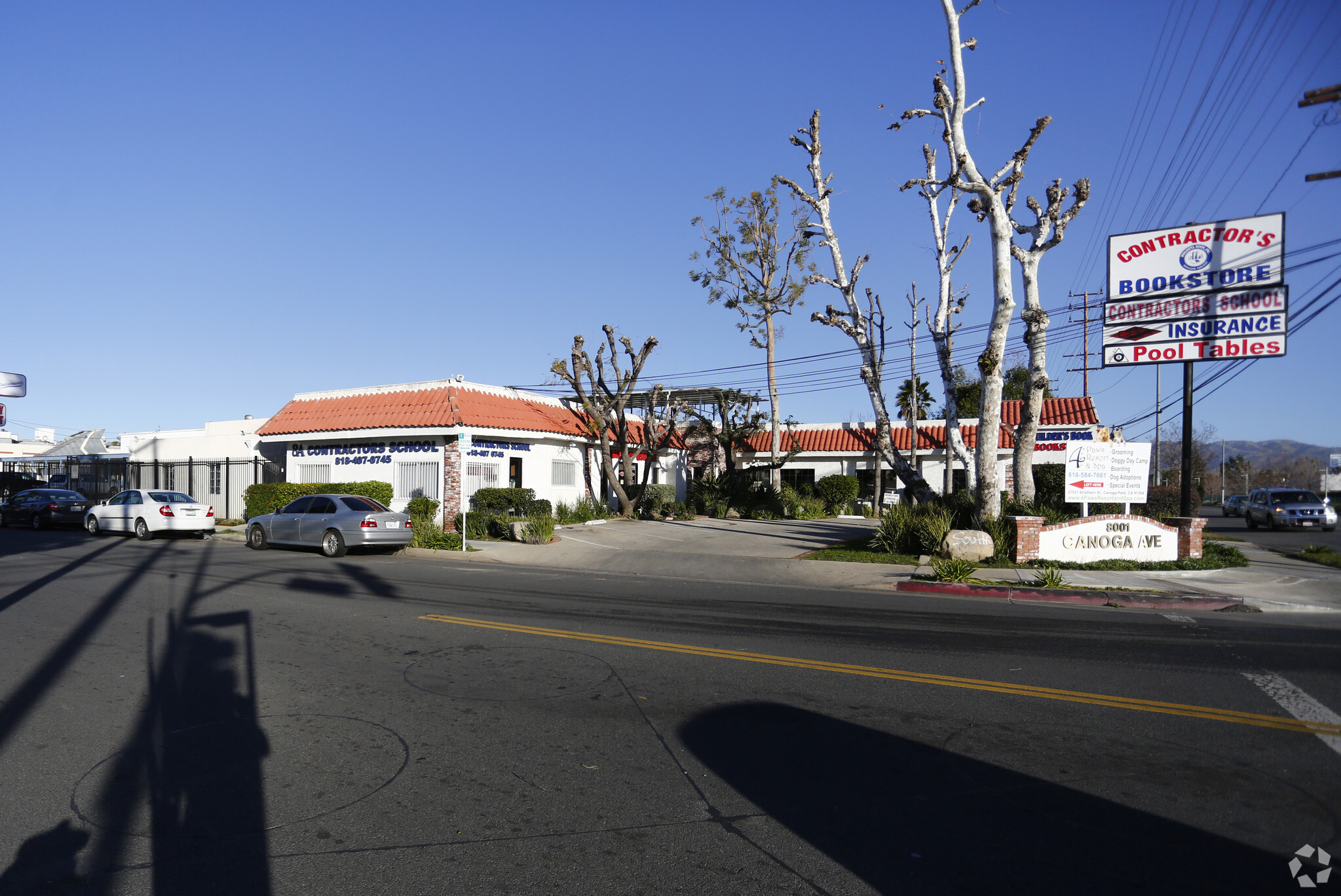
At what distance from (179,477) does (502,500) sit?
1668 cm

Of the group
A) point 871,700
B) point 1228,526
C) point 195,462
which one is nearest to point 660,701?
point 871,700

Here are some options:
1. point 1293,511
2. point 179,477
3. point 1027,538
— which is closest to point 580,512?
point 1027,538

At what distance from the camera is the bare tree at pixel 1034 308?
19.3 metres

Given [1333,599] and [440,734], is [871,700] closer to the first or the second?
[440,734]

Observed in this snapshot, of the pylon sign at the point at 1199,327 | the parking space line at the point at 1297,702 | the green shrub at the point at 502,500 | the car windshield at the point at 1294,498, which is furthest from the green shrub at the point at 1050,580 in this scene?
the car windshield at the point at 1294,498

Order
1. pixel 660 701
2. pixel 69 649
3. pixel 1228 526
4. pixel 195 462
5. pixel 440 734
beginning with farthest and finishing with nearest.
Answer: pixel 1228 526 → pixel 195 462 → pixel 69 649 → pixel 660 701 → pixel 440 734

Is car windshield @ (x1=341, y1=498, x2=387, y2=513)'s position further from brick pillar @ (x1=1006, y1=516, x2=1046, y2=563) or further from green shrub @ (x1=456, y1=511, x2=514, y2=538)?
brick pillar @ (x1=1006, y1=516, x2=1046, y2=563)

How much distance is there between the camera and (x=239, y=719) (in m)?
6.26

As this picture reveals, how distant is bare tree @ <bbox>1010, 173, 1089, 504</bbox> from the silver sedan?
1498cm

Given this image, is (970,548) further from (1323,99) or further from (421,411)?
(421,411)

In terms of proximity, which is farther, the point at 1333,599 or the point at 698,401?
the point at 698,401

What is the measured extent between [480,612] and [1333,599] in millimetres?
12882

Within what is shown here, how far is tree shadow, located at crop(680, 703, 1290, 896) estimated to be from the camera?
3871mm

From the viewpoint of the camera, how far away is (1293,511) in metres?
30.8
